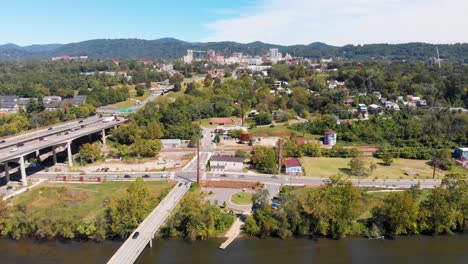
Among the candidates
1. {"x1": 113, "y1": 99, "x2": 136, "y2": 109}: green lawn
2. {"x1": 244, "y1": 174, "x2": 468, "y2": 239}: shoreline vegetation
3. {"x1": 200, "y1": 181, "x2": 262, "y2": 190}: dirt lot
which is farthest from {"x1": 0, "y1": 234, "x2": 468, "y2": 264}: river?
{"x1": 113, "y1": 99, "x2": 136, "y2": 109}: green lawn

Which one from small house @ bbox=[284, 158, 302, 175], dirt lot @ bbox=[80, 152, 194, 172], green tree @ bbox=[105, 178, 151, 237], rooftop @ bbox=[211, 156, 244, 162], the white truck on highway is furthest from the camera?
the white truck on highway

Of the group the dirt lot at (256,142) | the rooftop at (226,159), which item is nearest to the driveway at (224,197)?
the rooftop at (226,159)

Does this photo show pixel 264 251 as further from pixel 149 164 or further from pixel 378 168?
pixel 149 164

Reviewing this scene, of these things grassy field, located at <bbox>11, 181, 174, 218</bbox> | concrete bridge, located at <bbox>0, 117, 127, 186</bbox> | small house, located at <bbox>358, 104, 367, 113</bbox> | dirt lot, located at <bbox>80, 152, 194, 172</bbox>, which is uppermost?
small house, located at <bbox>358, 104, 367, 113</bbox>

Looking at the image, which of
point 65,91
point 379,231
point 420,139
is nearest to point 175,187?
point 379,231

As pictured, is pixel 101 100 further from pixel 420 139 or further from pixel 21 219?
pixel 420 139

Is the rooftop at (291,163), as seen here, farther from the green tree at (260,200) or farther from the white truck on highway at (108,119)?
the white truck on highway at (108,119)

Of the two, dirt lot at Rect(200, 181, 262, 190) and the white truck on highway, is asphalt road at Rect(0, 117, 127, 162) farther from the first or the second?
dirt lot at Rect(200, 181, 262, 190)

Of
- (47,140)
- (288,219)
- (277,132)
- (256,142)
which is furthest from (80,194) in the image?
(277,132)
